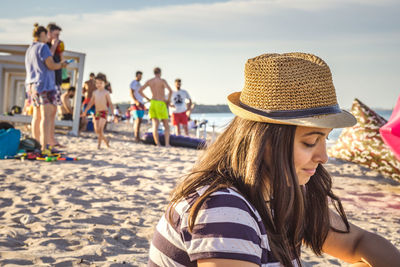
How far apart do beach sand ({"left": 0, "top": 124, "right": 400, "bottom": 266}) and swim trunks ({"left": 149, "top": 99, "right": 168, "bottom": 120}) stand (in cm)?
261

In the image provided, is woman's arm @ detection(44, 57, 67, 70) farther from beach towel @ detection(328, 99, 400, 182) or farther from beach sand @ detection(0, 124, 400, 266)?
beach towel @ detection(328, 99, 400, 182)

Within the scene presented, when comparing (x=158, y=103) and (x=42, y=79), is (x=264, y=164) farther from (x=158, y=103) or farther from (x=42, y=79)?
(x=158, y=103)

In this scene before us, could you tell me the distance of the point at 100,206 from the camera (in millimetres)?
3854

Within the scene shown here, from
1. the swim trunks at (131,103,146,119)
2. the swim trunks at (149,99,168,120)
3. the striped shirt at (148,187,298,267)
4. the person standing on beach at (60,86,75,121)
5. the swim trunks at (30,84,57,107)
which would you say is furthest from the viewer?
A: the person standing on beach at (60,86,75,121)

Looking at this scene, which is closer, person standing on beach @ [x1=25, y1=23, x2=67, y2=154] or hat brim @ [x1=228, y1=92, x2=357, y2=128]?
hat brim @ [x1=228, y1=92, x2=357, y2=128]

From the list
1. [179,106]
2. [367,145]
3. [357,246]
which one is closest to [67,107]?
[179,106]

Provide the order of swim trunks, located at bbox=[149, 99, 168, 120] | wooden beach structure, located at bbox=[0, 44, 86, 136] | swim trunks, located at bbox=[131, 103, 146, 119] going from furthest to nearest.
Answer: swim trunks, located at bbox=[131, 103, 146, 119]
wooden beach structure, located at bbox=[0, 44, 86, 136]
swim trunks, located at bbox=[149, 99, 168, 120]

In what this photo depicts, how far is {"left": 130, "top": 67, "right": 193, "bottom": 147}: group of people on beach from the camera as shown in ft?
31.2

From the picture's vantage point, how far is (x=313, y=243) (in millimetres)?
1667

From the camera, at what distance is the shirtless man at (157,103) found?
31.1ft

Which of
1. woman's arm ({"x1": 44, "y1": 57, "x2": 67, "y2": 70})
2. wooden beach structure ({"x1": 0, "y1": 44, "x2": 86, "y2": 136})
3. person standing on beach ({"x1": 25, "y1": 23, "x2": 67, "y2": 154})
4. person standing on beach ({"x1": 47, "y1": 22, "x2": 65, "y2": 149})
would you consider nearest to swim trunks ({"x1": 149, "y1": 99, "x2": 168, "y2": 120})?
wooden beach structure ({"x1": 0, "y1": 44, "x2": 86, "y2": 136})

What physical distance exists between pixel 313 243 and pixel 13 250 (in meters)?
1.98

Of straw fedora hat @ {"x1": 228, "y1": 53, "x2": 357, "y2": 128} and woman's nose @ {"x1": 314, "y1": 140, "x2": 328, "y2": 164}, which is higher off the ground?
straw fedora hat @ {"x1": 228, "y1": 53, "x2": 357, "y2": 128}

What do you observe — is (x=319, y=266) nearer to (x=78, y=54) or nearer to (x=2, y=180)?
(x=2, y=180)
